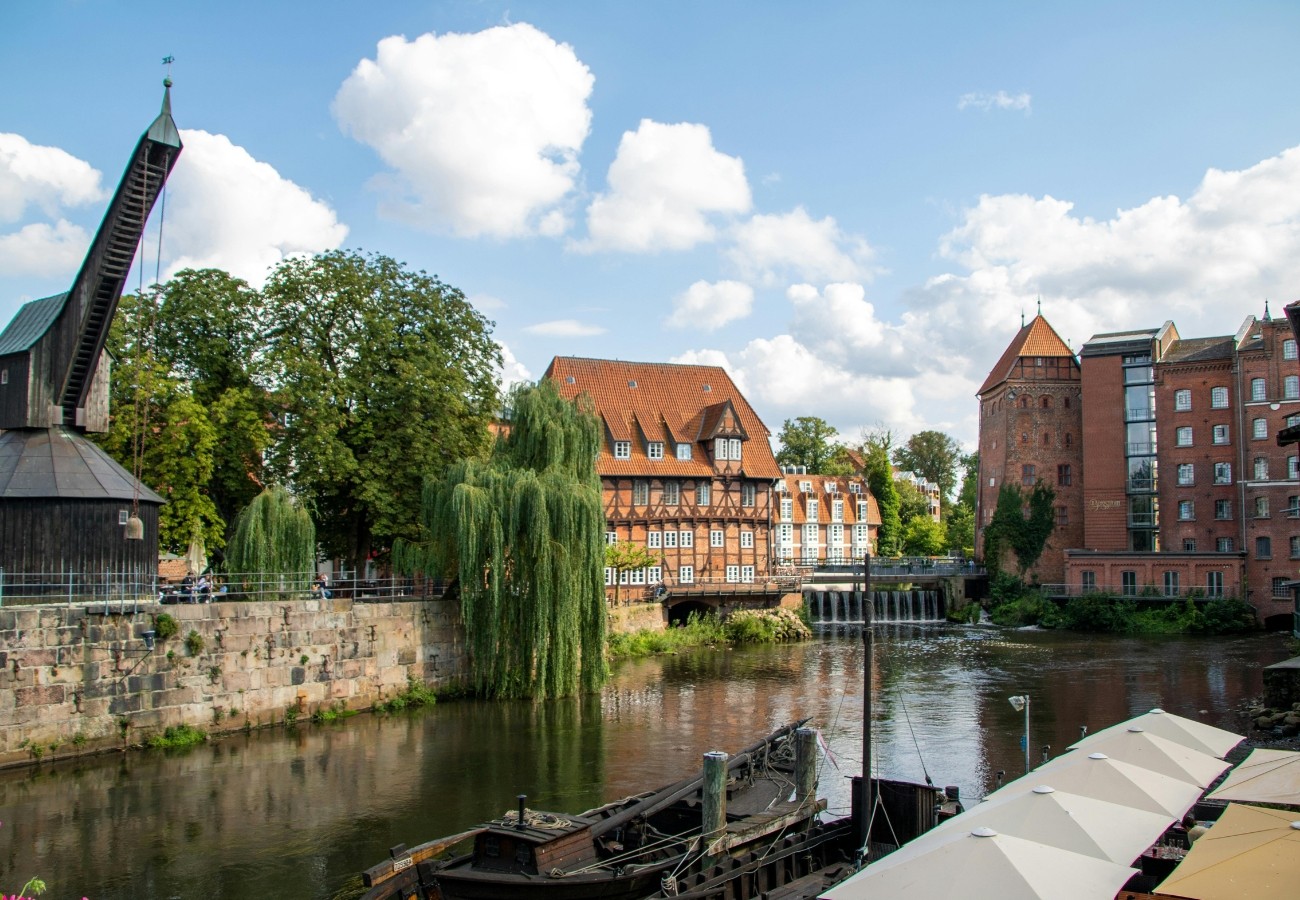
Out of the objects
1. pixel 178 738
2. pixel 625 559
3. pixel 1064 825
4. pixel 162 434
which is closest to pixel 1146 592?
pixel 625 559

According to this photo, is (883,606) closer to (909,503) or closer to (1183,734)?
(909,503)

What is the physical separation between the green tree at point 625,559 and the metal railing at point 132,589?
1515cm

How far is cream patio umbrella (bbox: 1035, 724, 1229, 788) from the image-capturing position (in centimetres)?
1246

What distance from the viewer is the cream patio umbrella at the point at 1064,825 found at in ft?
31.2

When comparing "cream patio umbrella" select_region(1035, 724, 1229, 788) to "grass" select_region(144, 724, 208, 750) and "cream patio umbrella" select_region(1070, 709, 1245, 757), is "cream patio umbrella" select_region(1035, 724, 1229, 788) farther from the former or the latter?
"grass" select_region(144, 724, 208, 750)

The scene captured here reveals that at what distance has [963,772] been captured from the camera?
18750 mm

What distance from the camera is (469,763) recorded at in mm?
19547

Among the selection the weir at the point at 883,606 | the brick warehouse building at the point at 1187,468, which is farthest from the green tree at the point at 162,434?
the brick warehouse building at the point at 1187,468

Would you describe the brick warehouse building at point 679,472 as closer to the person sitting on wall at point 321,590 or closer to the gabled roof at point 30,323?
the person sitting on wall at point 321,590

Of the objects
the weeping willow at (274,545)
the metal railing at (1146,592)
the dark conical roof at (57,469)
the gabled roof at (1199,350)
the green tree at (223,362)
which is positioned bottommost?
the metal railing at (1146,592)

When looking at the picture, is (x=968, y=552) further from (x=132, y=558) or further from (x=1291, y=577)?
(x=132, y=558)

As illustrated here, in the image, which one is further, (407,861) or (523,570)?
(523,570)

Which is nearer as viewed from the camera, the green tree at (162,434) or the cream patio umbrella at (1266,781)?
the cream patio umbrella at (1266,781)

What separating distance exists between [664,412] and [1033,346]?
2159cm
